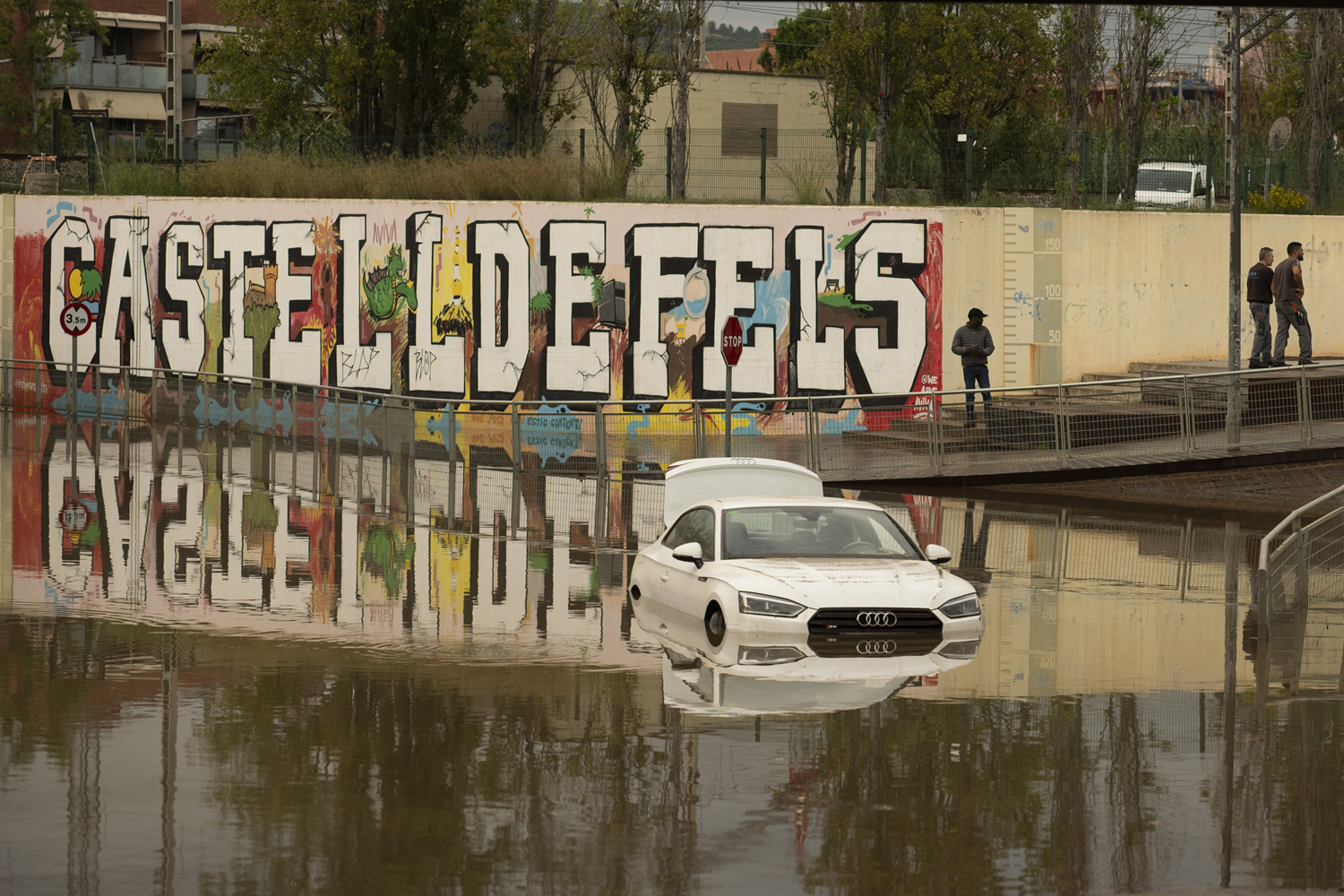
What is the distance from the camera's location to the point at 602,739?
933cm

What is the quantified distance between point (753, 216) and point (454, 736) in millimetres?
22164

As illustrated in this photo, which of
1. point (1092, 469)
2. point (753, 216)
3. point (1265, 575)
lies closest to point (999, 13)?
point (753, 216)

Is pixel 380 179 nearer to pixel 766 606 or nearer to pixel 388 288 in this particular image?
pixel 388 288

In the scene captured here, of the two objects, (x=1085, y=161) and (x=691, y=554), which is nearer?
(x=691, y=554)

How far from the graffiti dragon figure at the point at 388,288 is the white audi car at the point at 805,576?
1905cm

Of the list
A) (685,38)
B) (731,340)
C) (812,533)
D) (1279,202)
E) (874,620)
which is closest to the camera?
(874,620)

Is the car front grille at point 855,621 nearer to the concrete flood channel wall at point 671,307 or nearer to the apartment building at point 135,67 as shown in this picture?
the concrete flood channel wall at point 671,307

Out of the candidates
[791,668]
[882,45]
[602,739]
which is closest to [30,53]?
[882,45]

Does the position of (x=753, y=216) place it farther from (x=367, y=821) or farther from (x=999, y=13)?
(x=367, y=821)

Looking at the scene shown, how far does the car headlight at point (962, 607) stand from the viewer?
12.4 meters

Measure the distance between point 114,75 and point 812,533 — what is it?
63525mm

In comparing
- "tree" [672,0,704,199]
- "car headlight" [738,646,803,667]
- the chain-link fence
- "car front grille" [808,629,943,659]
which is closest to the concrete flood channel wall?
the chain-link fence

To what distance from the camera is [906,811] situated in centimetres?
785

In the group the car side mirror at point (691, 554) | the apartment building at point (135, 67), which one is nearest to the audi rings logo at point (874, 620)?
the car side mirror at point (691, 554)
